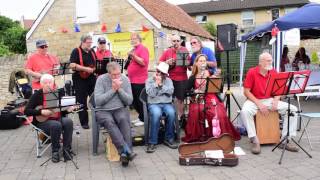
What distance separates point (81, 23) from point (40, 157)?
9.45 metres

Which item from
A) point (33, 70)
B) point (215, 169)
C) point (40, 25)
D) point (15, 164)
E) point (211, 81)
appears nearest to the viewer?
point (215, 169)

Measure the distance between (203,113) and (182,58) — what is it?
3.60 feet

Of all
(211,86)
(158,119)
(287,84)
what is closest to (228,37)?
(211,86)

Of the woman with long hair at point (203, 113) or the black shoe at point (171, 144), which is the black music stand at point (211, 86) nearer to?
the woman with long hair at point (203, 113)

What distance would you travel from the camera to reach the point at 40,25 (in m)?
15.4

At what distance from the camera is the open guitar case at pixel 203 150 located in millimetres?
5410

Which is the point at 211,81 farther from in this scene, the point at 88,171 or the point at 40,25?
the point at 40,25

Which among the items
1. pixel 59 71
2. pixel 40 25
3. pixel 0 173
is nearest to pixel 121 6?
pixel 40 25

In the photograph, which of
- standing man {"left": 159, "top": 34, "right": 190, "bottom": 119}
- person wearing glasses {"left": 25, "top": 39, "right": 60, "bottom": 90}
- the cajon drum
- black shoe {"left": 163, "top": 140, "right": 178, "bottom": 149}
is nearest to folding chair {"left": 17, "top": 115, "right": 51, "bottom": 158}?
person wearing glasses {"left": 25, "top": 39, "right": 60, "bottom": 90}

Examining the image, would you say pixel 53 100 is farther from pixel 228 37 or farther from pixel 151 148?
pixel 228 37

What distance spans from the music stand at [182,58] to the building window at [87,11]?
824 centimetres

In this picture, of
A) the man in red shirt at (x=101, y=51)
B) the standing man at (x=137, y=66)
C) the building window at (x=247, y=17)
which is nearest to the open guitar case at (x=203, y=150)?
the standing man at (x=137, y=66)

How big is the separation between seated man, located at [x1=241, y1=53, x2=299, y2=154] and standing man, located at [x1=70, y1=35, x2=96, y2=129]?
290cm

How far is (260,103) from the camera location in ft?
20.5
